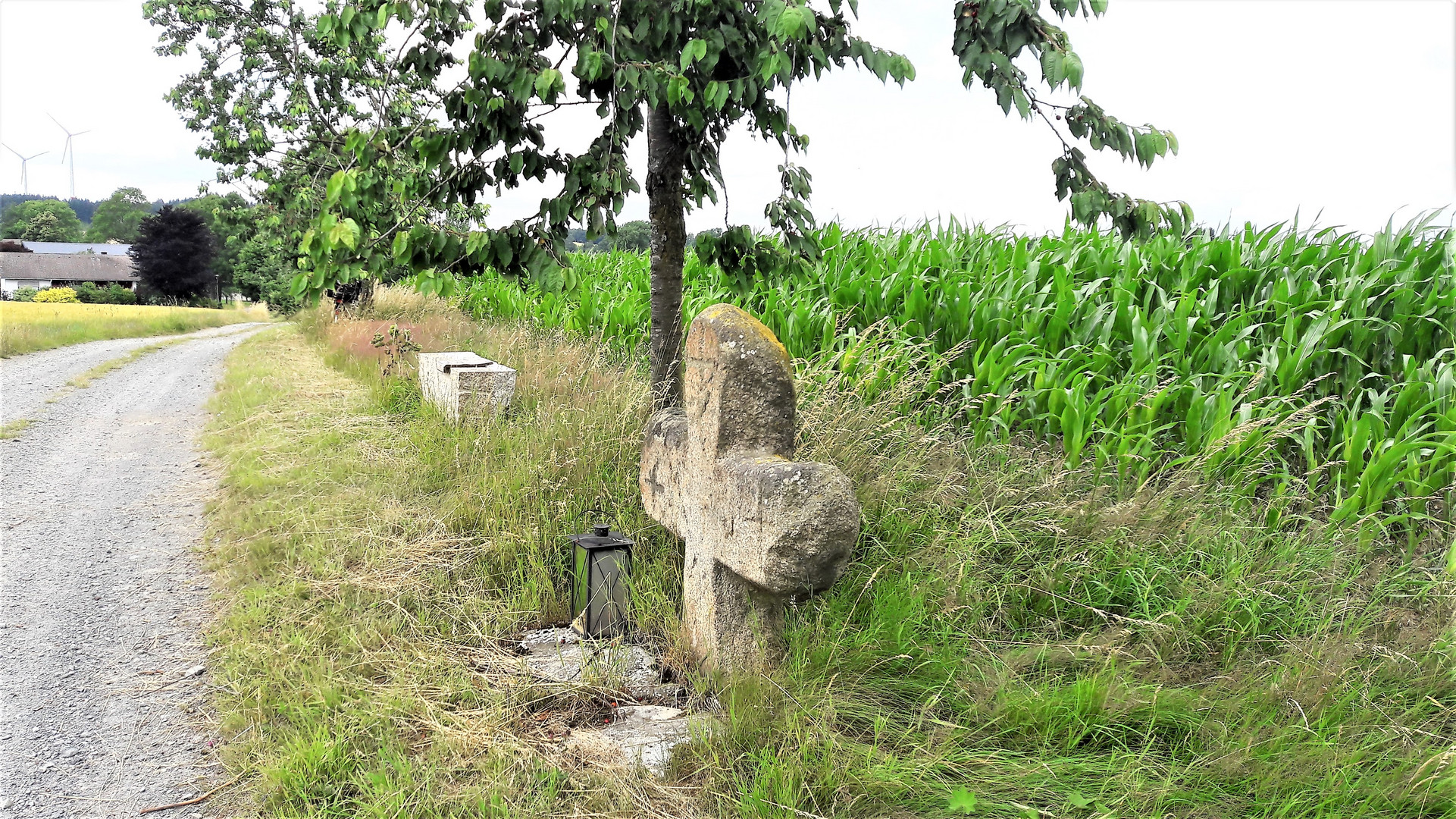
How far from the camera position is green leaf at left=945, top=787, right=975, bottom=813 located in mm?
2031

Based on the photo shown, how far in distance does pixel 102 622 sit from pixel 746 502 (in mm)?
3579

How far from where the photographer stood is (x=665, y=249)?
14.7ft

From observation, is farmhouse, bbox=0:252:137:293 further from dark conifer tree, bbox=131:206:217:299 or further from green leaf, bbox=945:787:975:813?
green leaf, bbox=945:787:975:813

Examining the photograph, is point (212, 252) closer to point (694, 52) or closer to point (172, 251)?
point (172, 251)

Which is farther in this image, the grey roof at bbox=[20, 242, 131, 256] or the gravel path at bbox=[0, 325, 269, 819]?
the grey roof at bbox=[20, 242, 131, 256]

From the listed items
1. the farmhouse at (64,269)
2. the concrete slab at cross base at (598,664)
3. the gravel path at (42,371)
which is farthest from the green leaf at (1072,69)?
the farmhouse at (64,269)

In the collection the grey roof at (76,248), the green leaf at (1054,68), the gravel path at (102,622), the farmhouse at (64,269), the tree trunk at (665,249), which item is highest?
the grey roof at (76,248)

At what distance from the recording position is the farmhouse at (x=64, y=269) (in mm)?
69312

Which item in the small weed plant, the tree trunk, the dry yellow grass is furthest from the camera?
the dry yellow grass

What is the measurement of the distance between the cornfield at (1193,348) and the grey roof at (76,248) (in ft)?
307

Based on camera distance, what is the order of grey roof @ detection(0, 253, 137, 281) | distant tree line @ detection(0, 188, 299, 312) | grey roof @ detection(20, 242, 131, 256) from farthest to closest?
1. grey roof @ detection(20, 242, 131, 256)
2. grey roof @ detection(0, 253, 137, 281)
3. distant tree line @ detection(0, 188, 299, 312)

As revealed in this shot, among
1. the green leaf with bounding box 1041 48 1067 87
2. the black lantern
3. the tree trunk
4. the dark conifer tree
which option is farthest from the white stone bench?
the dark conifer tree

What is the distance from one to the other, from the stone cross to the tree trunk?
144 cm

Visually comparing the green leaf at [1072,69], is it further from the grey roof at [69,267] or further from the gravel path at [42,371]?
the grey roof at [69,267]
